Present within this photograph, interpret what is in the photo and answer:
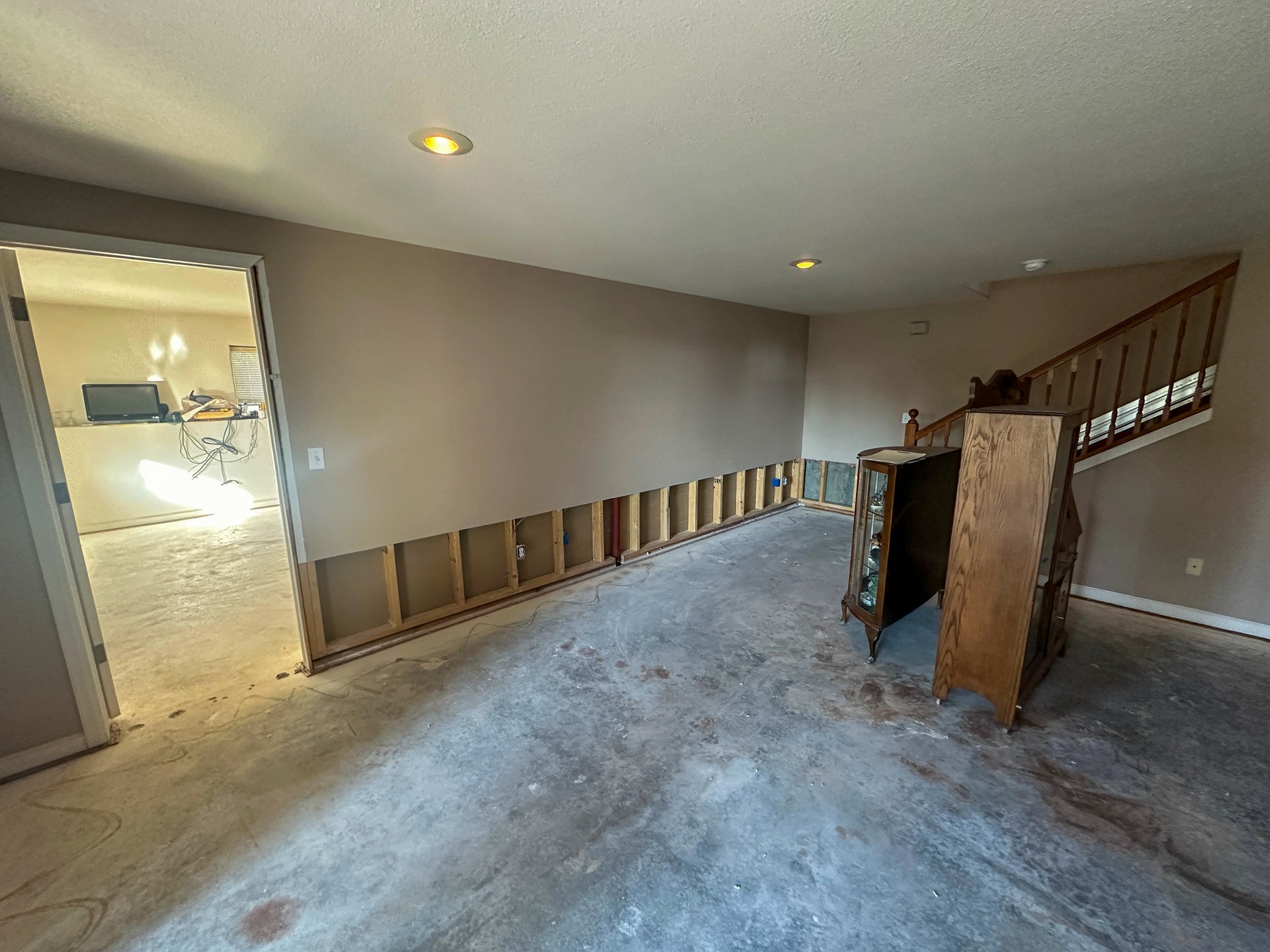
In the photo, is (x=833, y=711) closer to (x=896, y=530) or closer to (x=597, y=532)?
(x=896, y=530)

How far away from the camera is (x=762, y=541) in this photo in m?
5.02

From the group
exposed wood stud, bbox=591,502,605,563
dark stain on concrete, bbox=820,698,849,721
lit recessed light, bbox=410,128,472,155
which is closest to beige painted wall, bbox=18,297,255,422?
exposed wood stud, bbox=591,502,605,563

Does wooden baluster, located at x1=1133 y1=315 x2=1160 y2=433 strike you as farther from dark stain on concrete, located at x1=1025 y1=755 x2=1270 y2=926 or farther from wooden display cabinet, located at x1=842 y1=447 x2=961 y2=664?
dark stain on concrete, located at x1=1025 y1=755 x2=1270 y2=926

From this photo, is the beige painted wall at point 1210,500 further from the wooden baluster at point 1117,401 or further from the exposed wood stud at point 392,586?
the exposed wood stud at point 392,586

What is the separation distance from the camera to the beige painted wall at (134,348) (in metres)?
5.30

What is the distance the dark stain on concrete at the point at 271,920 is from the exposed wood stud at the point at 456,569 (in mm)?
1946

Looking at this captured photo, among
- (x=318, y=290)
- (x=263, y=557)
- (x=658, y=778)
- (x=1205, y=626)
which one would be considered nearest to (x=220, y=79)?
(x=318, y=290)

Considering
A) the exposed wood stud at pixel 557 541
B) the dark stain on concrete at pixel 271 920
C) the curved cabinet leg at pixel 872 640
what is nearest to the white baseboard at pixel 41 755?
the dark stain on concrete at pixel 271 920

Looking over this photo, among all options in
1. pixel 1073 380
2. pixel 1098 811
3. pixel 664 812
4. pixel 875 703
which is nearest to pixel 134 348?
pixel 664 812

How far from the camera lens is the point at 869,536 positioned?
9.74 ft

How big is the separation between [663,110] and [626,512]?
10.9ft

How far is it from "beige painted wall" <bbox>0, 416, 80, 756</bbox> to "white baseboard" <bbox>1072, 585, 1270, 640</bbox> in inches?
244

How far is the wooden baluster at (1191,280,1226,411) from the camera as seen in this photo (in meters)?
3.08

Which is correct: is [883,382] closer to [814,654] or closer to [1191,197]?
[1191,197]
